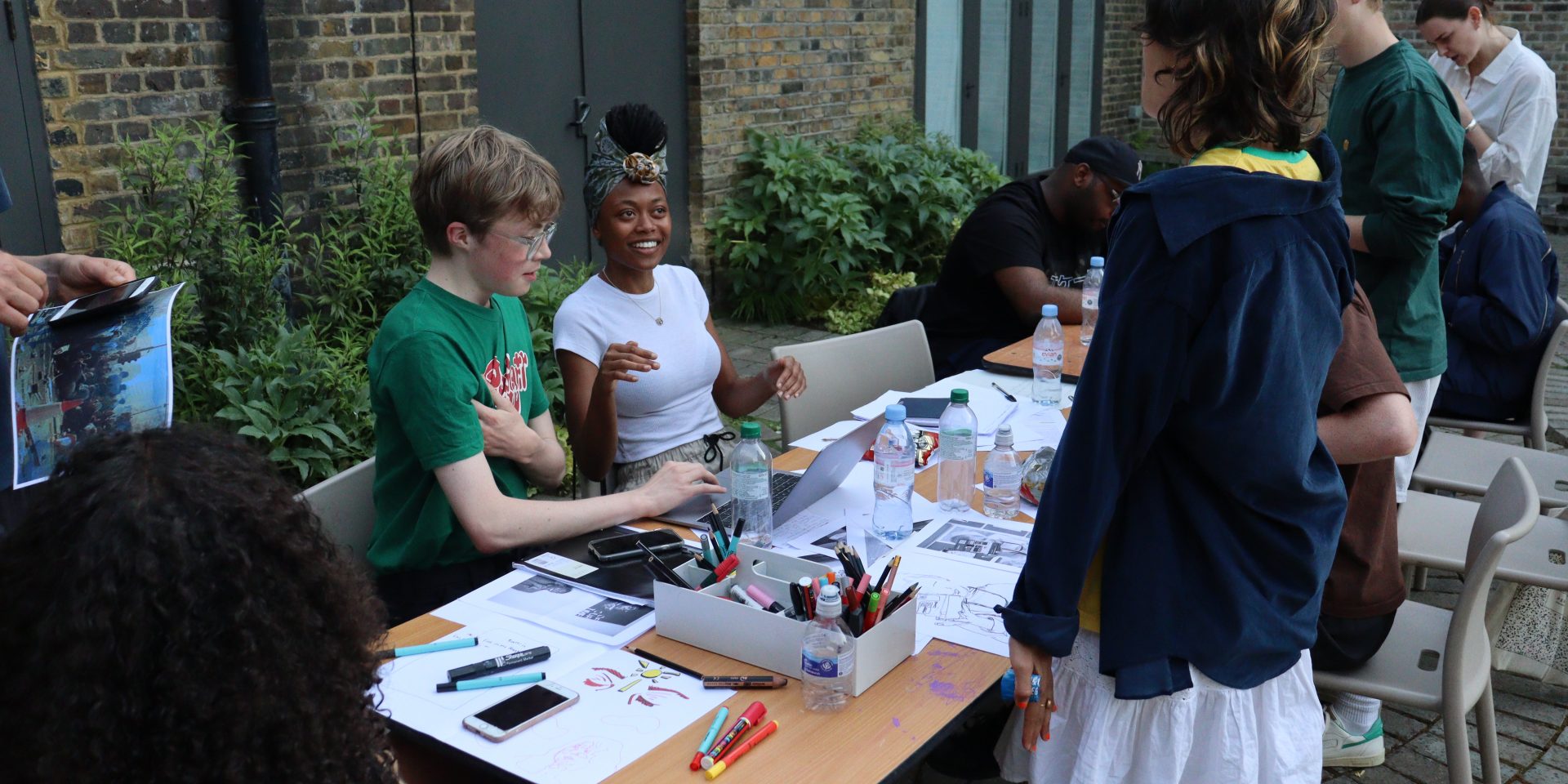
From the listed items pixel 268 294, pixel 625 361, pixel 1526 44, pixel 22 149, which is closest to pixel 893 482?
pixel 625 361

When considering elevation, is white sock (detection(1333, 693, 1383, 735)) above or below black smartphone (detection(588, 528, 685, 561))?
below

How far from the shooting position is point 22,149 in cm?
405

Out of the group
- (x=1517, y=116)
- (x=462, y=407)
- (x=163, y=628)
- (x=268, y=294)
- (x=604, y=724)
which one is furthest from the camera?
(x=1517, y=116)

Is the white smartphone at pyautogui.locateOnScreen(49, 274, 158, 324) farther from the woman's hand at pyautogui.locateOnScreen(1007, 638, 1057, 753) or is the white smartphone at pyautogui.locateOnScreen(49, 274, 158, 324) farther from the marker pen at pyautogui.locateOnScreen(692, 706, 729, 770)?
the woman's hand at pyautogui.locateOnScreen(1007, 638, 1057, 753)

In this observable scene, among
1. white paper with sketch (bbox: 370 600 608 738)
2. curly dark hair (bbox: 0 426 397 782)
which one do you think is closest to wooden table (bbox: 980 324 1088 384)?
white paper with sketch (bbox: 370 600 608 738)

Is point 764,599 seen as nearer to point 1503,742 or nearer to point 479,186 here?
point 479,186

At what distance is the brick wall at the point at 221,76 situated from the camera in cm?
418

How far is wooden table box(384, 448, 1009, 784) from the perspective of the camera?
5.61ft

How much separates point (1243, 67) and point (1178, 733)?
0.97m

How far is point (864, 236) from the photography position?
7434mm

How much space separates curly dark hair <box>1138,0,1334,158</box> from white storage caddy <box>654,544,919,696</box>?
87 cm

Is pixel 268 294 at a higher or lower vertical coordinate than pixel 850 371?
higher

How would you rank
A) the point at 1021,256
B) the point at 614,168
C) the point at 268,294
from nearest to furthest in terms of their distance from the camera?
the point at 614,168, the point at 268,294, the point at 1021,256

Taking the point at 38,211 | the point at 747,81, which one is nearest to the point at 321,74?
the point at 38,211
